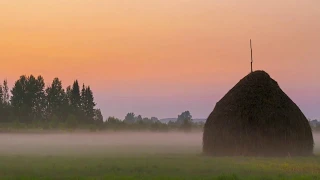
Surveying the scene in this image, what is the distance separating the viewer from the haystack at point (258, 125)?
37.2 m

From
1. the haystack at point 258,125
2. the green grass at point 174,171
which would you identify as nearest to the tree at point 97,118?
the haystack at point 258,125

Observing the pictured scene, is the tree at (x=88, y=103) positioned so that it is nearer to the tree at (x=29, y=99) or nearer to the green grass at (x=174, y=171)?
the tree at (x=29, y=99)

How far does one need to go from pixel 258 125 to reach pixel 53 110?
330 ft

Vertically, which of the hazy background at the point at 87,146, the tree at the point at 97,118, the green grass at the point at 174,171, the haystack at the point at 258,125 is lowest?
the green grass at the point at 174,171

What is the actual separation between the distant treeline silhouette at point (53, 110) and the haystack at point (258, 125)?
260ft

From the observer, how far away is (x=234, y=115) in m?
38.2

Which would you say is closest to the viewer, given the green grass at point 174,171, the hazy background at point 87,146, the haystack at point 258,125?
the green grass at point 174,171

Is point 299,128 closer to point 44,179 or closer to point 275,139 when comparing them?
point 275,139

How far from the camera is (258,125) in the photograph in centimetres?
3722

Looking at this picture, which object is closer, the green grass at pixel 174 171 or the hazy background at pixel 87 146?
the green grass at pixel 174 171

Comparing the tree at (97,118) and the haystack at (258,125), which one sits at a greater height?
the tree at (97,118)

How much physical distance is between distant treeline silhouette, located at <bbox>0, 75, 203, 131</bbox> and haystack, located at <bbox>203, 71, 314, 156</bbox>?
260ft

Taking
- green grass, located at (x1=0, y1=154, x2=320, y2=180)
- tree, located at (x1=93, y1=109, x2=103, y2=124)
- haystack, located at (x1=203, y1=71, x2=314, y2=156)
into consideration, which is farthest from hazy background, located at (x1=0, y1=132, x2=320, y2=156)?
tree, located at (x1=93, y1=109, x2=103, y2=124)

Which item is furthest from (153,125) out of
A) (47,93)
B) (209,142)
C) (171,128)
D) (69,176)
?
(69,176)
